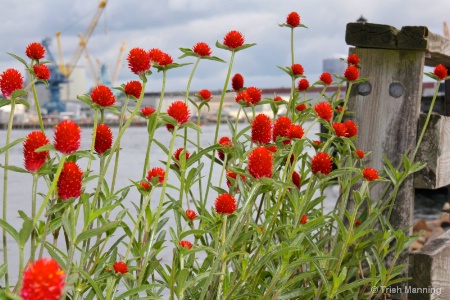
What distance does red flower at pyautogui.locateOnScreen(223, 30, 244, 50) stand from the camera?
6.08 ft

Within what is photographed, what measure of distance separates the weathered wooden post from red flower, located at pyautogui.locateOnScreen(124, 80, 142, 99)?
111 cm

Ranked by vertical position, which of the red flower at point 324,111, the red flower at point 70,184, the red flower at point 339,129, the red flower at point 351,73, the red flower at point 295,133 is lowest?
the red flower at point 70,184

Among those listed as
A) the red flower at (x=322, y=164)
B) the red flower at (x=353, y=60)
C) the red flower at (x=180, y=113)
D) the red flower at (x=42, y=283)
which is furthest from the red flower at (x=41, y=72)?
the red flower at (x=42, y=283)

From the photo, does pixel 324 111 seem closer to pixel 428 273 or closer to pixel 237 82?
pixel 237 82

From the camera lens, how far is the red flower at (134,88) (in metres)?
1.59

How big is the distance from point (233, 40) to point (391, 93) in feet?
2.71

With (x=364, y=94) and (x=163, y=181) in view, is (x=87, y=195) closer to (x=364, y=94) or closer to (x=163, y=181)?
(x=163, y=181)

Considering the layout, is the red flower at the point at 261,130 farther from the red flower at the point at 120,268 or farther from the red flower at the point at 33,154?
the red flower at the point at 33,154

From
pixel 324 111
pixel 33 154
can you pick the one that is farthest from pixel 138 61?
pixel 324 111

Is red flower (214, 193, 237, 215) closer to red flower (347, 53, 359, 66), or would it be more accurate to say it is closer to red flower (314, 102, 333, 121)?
red flower (314, 102, 333, 121)

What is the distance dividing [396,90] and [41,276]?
208cm

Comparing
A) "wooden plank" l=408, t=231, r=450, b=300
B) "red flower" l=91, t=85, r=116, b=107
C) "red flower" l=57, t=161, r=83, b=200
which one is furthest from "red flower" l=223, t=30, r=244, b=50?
"wooden plank" l=408, t=231, r=450, b=300

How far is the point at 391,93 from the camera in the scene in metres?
2.48

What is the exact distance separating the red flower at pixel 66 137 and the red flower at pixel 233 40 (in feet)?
2.81
